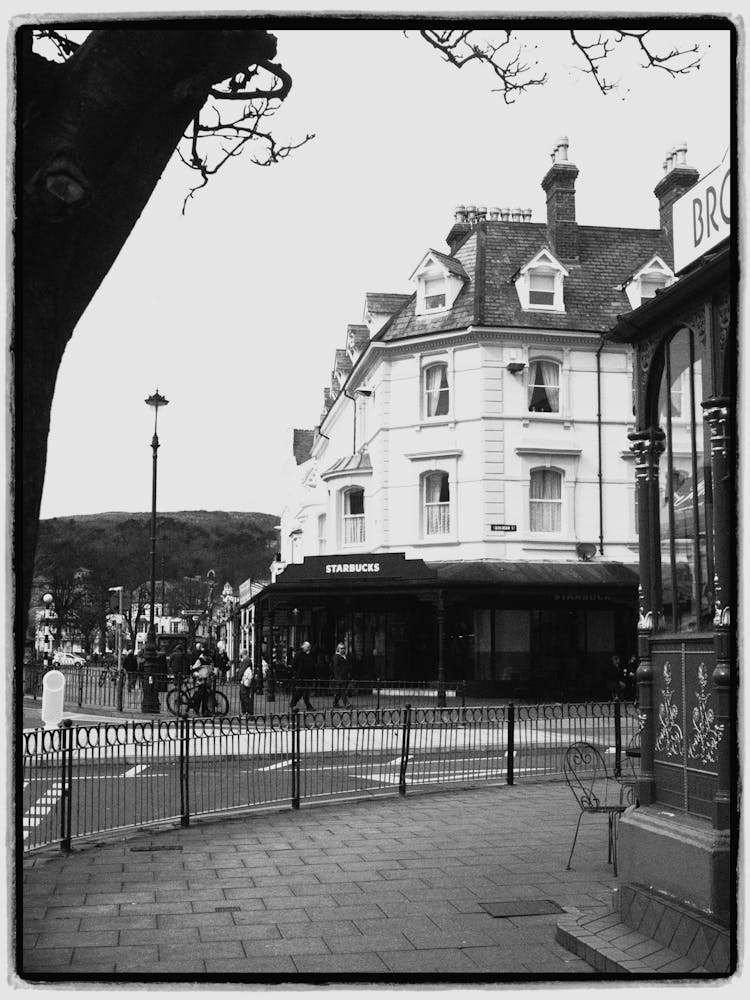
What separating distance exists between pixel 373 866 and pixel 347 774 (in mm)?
6894

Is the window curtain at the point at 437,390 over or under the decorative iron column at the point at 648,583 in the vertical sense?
over

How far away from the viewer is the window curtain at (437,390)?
35125 millimetres

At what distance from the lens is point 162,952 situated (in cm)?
666

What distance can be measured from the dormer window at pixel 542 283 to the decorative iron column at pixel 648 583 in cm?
2821

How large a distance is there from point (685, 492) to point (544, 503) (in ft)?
90.2

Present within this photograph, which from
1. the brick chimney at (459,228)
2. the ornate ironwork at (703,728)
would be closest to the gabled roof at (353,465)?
the brick chimney at (459,228)

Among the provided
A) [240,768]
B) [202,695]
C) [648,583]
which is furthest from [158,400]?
[648,583]

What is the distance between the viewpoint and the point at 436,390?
3531 centimetres

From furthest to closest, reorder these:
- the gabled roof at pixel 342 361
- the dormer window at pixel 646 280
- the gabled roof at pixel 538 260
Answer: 1. the gabled roof at pixel 342 361
2. the dormer window at pixel 646 280
3. the gabled roof at pixel 538 260

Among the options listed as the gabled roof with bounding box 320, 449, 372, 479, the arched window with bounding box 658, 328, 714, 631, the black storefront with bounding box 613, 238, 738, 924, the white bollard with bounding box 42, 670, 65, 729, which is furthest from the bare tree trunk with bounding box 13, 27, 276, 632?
the gabled roof with bounding box 320, 449, 372, 479

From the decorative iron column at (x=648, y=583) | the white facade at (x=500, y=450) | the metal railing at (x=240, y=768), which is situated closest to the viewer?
the decorative iron column at (x=648, y=583)

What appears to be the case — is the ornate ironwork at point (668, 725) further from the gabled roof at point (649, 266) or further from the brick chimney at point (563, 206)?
the brick chimney at point (563, 206)

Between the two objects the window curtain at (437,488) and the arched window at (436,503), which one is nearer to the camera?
the arched window at (436,503)

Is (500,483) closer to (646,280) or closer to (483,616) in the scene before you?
(483,616)
